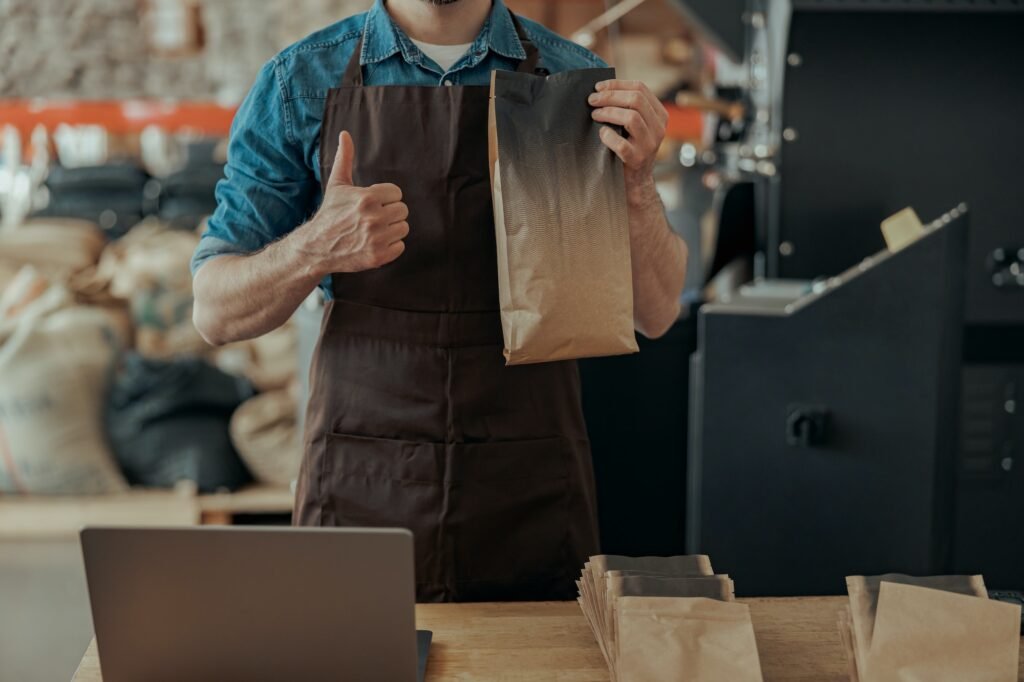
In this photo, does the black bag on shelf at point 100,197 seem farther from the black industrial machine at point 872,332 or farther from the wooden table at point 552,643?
the wooden table at point 552,643

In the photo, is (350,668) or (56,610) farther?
(56,610)

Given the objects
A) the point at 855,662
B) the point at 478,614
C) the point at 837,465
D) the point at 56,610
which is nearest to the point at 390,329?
the point at 478,614

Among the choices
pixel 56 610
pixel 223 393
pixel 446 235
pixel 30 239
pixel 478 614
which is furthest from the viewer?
pixel 30 239

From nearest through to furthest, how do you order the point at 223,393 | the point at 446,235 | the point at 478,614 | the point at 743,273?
1. the point at 478,614
2. the point at 446,235
3. the point at 743,273
4. the point at 223,393

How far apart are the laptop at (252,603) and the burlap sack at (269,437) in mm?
2101

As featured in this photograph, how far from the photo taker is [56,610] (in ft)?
9.63

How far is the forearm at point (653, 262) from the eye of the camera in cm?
151

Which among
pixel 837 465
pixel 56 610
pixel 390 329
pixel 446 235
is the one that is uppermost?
pixel 446 235

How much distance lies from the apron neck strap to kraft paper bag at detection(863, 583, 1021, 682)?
2.79ft

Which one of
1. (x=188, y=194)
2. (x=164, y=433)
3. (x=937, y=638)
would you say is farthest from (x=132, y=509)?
(x=937, y=638)

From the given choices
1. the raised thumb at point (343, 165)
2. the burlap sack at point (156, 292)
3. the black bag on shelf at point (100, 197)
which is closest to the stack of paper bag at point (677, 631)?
the raised thumb at point (343, 165)

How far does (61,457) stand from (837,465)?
6.64ft

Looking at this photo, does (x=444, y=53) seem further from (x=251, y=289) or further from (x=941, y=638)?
(x=941, y=638)

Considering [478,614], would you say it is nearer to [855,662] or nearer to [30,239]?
[855,662]
